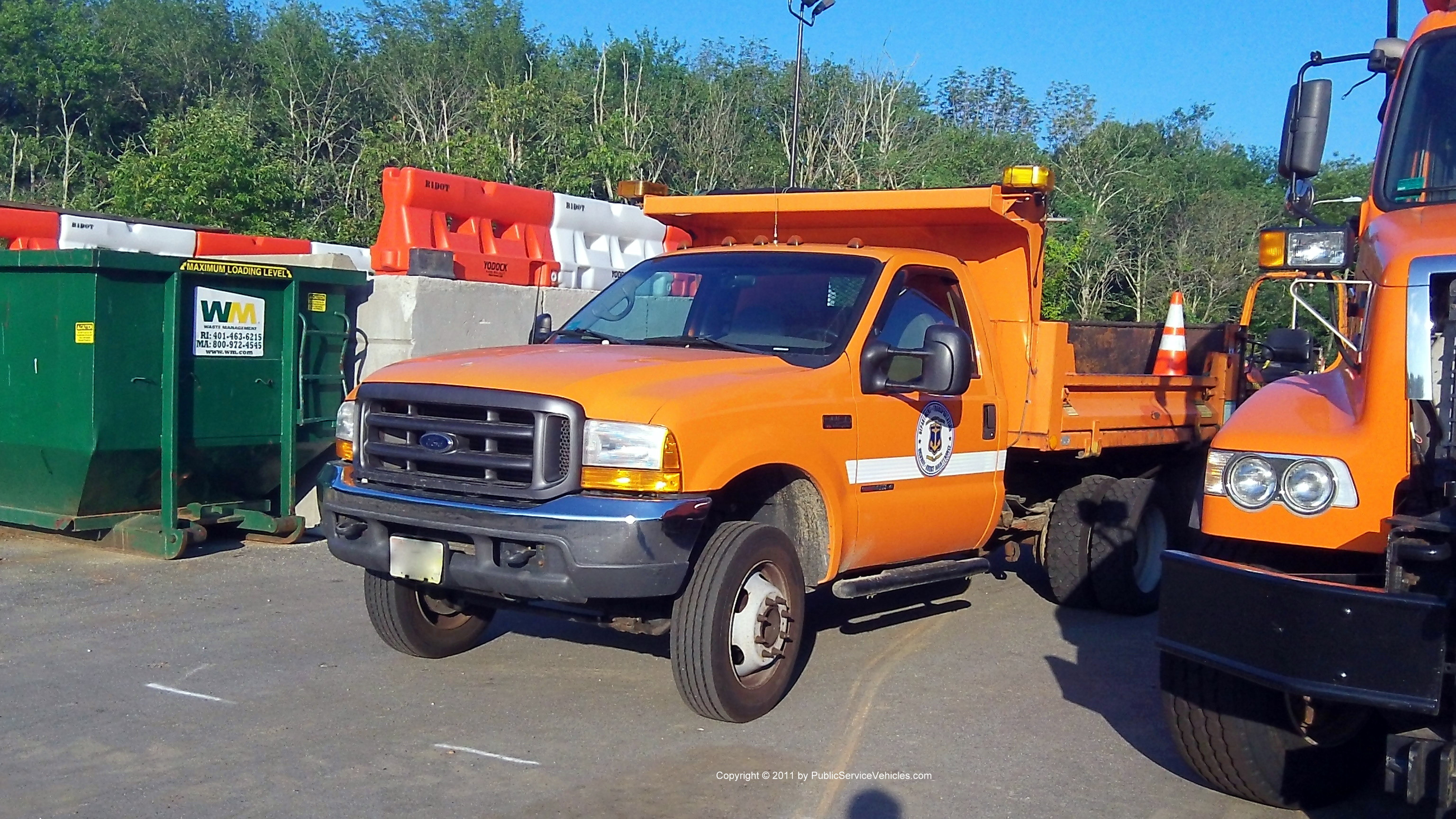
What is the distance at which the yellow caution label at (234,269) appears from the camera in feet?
28.2

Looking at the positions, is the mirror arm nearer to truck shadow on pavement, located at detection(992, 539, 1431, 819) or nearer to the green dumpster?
truck shadow on pavement, located at detection(992, 539, 1431, 819)

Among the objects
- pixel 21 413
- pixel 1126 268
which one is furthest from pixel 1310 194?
pixel 1126 268

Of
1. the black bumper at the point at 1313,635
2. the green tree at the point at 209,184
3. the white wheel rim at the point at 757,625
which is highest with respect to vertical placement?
the green tree at the point at 209,184

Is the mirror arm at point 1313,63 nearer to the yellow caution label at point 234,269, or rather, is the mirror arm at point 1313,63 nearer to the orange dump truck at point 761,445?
the orange dump truck at point 761,445

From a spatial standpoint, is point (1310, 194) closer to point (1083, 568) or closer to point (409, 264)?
point (1083, 568)

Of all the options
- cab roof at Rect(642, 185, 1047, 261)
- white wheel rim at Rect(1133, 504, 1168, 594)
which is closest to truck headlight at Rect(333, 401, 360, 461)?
cab roof at Rect(642, 185, 1047, 261)

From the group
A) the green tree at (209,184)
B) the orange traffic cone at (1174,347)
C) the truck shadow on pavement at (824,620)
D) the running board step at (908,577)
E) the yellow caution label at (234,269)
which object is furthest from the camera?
the green tree at (209,184)

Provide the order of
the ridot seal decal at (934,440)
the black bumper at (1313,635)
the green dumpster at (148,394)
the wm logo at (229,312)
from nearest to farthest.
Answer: the black bumper at (1313,635)
the ridot seal decal at (934,440)
the green dumpster at (148,394)
the wm logo at (229,312)

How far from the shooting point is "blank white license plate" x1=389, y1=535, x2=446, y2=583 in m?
5.23

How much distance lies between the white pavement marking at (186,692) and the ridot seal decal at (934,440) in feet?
10.7

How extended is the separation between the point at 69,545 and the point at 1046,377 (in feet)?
21.4

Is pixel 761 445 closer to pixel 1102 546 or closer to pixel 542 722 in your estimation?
pixel 542 722

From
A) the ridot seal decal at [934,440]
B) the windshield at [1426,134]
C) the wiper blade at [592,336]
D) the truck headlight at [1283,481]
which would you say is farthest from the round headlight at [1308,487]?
the wiper blade at [592,336]

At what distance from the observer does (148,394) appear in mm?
8477
